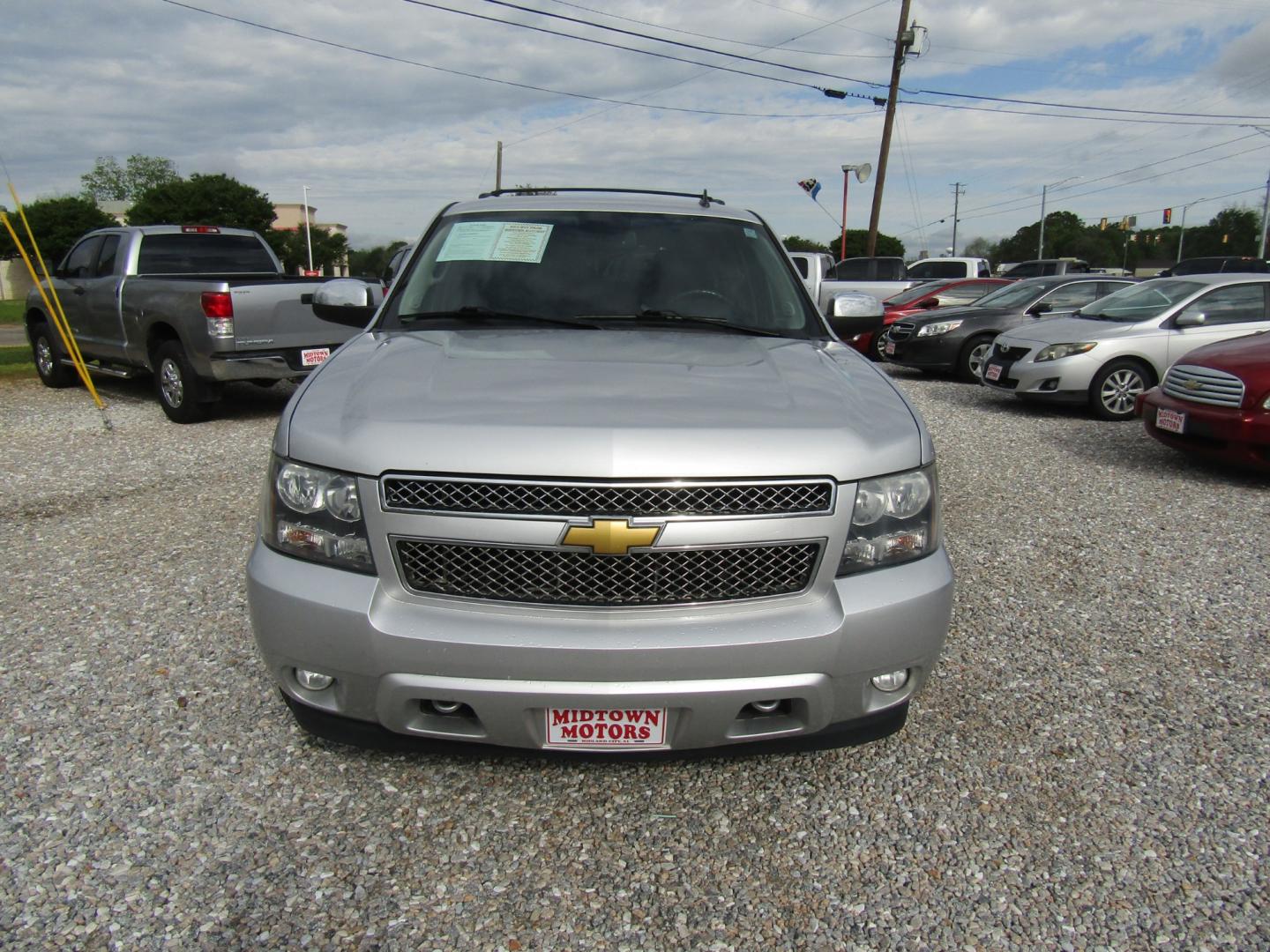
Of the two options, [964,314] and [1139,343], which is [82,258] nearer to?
[964,314]

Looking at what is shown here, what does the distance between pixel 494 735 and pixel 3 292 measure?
74971 millimetres

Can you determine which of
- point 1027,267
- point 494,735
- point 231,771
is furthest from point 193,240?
point 1027,267

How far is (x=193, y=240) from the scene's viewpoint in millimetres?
9828

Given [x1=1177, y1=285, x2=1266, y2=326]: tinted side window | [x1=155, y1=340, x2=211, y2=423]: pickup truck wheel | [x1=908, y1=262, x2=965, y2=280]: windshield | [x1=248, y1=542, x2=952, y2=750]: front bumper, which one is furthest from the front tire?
[x1=908, y1=262, x2=965, y2=280]: windshield

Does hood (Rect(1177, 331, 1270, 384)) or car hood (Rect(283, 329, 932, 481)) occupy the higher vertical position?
hood (Rect(1177, 331, 1270, 384))

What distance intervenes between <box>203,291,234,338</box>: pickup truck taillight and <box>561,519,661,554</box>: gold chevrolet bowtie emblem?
7039mm

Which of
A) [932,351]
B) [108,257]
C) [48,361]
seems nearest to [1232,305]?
[932,351]

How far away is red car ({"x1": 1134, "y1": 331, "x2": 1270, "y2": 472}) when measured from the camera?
6406 mm

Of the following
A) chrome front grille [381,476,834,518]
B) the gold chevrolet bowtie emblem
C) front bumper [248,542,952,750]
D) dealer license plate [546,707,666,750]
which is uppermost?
chrome front grille [381,476,834,518]

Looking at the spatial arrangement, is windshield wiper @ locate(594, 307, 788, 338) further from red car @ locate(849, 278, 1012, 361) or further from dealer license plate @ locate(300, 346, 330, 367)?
red car @ locate(849, 278, 1012, 361)

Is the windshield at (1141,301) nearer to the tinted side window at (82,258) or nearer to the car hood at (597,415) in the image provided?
the car hood at (597,415)

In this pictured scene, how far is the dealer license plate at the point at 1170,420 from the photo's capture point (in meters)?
6.83

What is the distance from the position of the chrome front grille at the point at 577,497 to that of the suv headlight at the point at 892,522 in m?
0.23

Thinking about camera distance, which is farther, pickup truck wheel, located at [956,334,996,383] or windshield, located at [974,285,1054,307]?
windshield, located at [974,285,1054,307]
